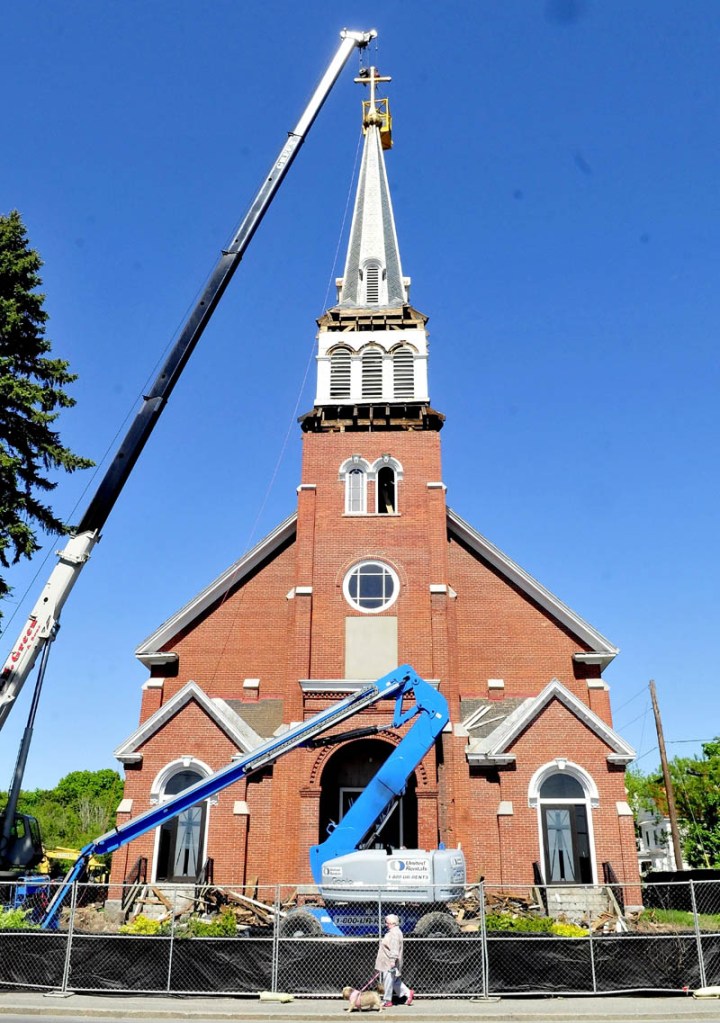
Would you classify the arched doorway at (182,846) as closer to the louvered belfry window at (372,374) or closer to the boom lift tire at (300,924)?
the boom lift tire at (300,924)

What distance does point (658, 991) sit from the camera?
46.0 ft

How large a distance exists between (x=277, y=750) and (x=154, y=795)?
7.03 metres

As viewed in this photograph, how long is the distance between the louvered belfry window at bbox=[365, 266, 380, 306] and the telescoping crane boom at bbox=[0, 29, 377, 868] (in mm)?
8704

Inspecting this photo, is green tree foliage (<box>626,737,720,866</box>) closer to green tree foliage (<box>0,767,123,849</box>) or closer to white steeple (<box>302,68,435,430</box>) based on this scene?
white steeple (<box>302,68,435,430</box>)

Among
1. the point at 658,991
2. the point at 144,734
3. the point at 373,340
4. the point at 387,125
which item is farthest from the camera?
the point at 387,125

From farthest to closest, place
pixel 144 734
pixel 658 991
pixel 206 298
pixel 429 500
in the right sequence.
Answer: pixel 429 500 < pixel 144 734 < pixel 206 298 < pixel 658 991

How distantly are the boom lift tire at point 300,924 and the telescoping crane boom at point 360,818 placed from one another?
38 cm

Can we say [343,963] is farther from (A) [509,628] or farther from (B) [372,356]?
(B) [372,356]

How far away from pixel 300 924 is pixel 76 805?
112 m

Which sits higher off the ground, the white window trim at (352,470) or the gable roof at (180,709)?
the white window trim at (352,470)

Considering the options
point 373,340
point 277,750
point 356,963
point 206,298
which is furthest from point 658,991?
point 373,340

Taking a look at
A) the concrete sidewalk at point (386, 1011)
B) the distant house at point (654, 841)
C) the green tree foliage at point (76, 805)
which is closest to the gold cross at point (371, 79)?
the concrete sidewalk at point (386, 1011)

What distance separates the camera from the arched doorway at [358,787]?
79.8 feet

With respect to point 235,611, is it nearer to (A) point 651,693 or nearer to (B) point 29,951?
(B) point 29,951
